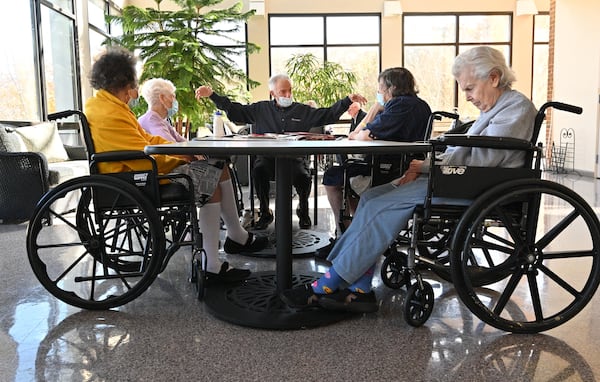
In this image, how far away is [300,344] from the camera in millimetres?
1580

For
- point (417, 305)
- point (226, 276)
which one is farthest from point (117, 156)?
point (417, 305)

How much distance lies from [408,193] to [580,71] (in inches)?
250

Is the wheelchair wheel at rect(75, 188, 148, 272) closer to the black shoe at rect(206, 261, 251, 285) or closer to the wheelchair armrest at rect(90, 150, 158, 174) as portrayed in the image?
the wheelchair armrest at rect(90, 150, 158, 174)

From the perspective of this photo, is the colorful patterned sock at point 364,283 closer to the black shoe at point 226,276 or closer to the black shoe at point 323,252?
the black shoe at point 226,276

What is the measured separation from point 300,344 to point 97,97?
1.18 m

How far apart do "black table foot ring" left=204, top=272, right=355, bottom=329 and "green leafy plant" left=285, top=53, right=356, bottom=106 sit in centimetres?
670

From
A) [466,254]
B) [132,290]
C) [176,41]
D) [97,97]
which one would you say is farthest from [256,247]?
[176,41]

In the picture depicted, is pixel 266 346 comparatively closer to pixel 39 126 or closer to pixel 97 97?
pixel 97 97

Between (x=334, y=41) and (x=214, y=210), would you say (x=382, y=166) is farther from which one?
(x=334, y=41)

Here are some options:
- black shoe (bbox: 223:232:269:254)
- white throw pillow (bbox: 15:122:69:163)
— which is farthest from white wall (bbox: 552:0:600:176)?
white throw pillow (bbox: 15:122:69:163)

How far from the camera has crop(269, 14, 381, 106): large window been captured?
367 inches

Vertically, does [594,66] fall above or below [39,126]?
above

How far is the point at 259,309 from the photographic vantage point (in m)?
1.82

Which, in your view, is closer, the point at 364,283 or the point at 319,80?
the point at 364,283
